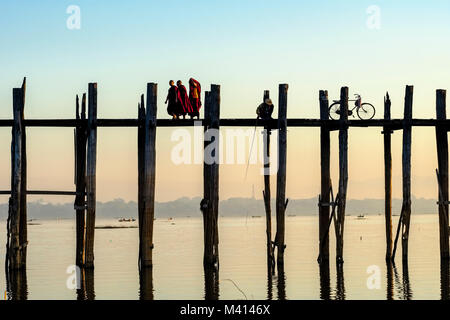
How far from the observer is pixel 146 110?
23719 mm

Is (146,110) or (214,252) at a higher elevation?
(146,110)

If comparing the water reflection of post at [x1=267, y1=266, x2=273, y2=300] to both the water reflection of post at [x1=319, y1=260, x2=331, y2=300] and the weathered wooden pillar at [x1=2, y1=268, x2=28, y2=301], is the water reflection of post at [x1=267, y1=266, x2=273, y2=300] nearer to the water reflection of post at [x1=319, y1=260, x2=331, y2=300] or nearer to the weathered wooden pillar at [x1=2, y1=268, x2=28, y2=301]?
the water reflection of post at [x1=319, y1=260, x2=331, y2=300]

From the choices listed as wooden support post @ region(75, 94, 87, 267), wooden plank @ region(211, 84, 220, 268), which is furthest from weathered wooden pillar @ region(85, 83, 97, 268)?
wooden plank @ region(211, 84, 220, 268)

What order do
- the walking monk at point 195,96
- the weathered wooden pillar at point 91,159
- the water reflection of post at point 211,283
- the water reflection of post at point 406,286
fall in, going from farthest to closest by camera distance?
the walking monk at point 195,96
the weathered wooden pillar at point 91,159
the water reflection of post at point 211,283
the water reflection of post at point 406,286

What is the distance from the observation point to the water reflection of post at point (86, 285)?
22.3 metres

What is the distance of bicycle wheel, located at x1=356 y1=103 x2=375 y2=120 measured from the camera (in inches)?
1098

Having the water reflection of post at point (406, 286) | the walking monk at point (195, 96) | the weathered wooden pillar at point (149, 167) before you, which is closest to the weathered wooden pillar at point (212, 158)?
the walking monk at point (195, 96)

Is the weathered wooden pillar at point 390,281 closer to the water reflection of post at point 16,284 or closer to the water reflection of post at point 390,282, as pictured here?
the water reflection of post at point 390,282

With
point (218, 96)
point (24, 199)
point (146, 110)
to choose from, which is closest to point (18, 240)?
point (24, 199)

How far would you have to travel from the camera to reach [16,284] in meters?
23.8

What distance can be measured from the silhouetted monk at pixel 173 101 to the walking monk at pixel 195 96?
391 millimetres

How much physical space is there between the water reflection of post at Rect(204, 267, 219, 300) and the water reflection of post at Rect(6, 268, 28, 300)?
435 centimetres
